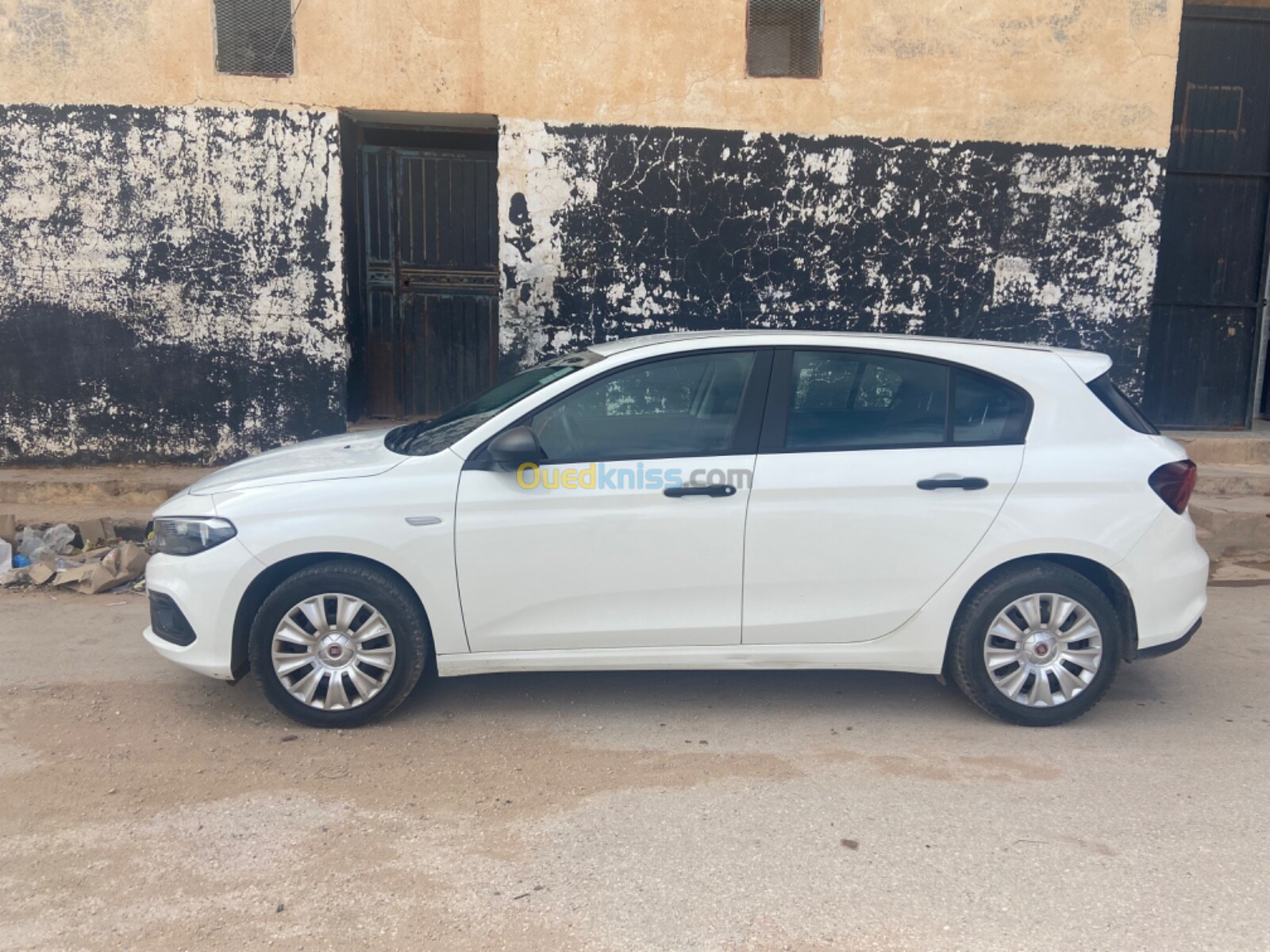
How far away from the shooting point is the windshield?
4496 millimetres

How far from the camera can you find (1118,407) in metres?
4.53

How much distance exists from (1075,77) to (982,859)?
6818mm

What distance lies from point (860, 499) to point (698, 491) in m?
0.66

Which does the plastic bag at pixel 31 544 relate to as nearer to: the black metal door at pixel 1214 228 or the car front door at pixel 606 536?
the car front door at pixel 606 536

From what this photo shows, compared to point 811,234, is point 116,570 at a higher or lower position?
lower

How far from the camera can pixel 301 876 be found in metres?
3.27

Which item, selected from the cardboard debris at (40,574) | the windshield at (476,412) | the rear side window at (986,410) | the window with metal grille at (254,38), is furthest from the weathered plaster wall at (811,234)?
the rear side window at (986,410)

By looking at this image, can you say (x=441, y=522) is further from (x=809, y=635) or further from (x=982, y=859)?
(x=982, y=859)

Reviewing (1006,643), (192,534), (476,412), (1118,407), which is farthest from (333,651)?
(1118,407)

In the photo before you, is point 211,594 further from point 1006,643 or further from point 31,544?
point 31,544

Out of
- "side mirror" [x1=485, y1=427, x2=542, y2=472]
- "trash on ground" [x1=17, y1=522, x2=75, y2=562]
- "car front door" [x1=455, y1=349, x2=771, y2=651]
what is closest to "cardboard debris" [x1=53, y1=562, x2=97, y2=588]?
"trash on ground" [x1=17, y1=522, x2=75, y2=562]

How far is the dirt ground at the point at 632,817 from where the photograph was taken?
3053 mm

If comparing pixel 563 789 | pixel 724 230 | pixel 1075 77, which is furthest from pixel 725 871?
pixel 1075 77

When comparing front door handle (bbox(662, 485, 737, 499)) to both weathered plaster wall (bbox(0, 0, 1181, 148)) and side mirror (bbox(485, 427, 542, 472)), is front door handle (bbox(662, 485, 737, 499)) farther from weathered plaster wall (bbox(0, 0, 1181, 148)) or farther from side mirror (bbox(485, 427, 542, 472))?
weathered plaster wall (bbox(0, 0, 1181, 148))
